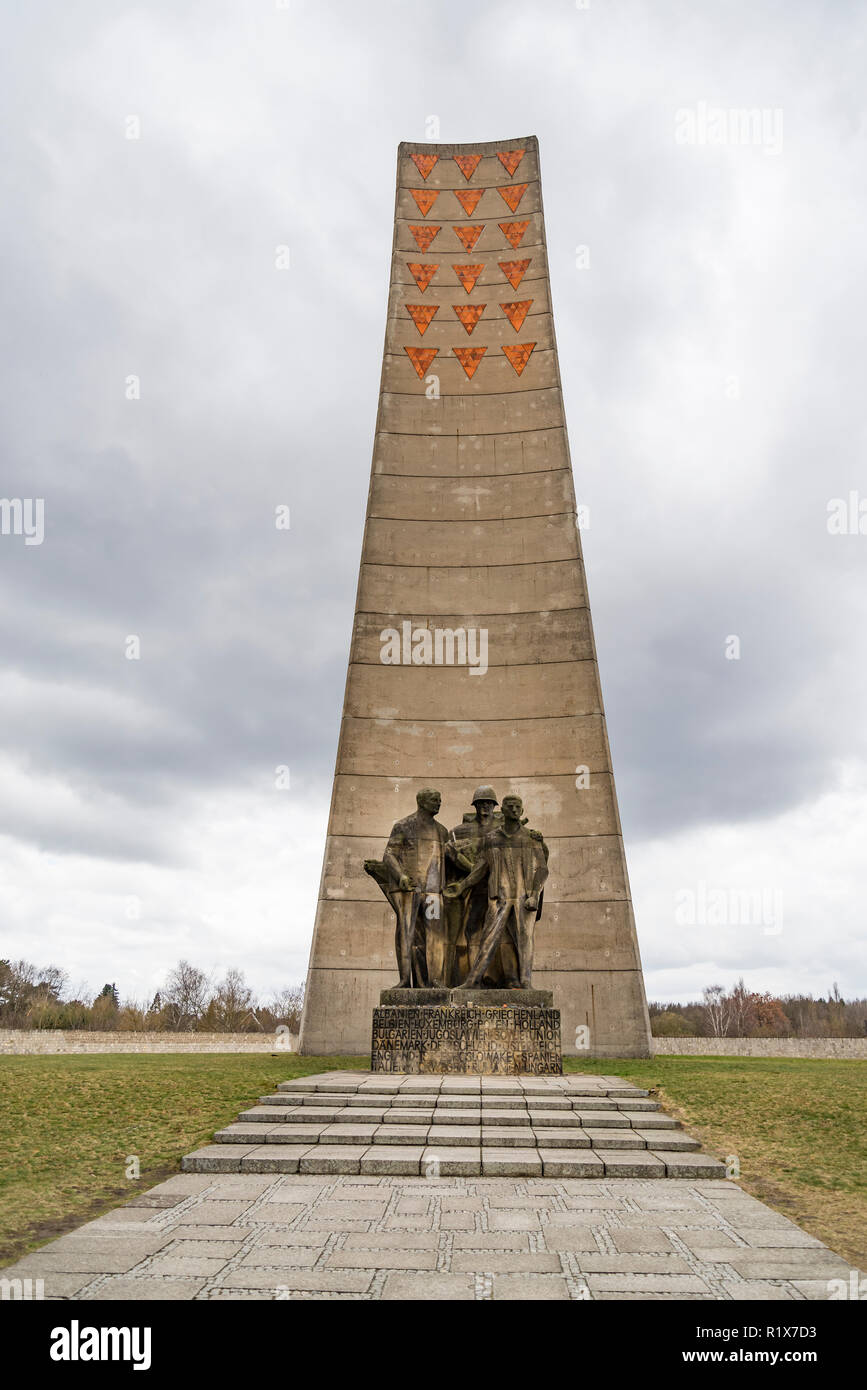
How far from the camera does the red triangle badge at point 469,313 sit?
2288 centimetres

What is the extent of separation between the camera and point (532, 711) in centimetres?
1989

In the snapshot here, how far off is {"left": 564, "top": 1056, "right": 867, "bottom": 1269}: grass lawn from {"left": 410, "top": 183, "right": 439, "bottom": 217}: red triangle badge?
21.0 meters

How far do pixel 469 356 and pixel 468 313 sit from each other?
124 centimetres

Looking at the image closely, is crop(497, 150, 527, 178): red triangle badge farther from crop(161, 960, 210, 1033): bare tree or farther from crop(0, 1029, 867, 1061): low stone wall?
crop(161, 960, 210, 1033): bare tree

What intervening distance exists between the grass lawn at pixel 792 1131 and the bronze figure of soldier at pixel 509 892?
2083 millimetres

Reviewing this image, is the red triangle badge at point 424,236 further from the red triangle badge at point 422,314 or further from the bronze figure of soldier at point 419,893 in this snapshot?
the bronze figure of soldier at point 419,893

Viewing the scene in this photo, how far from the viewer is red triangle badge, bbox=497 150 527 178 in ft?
79.5

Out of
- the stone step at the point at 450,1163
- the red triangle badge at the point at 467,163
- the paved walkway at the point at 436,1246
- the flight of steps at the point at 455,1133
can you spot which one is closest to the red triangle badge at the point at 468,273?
the red triangle badge at the point at 467,163

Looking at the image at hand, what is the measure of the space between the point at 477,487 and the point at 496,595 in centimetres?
274

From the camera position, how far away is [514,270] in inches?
912

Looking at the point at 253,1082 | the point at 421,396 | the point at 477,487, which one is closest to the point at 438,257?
the point at 421,396

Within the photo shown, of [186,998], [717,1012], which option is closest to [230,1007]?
[186,998]
